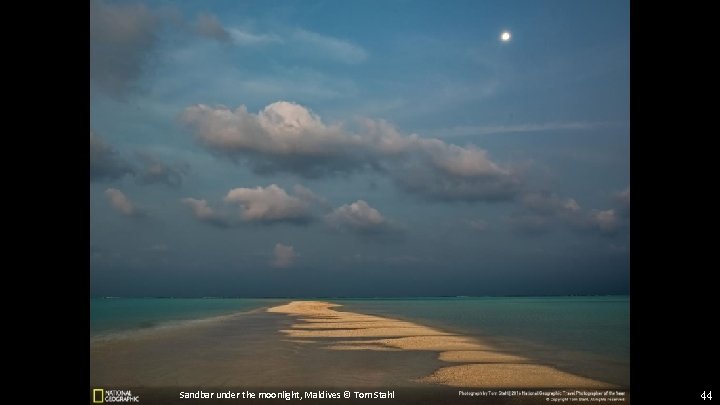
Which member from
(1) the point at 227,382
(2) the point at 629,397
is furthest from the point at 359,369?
(2) the point at 629,397

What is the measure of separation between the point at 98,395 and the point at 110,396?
103 mm

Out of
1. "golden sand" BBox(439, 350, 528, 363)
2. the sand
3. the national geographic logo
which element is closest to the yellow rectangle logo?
the national geographic logo

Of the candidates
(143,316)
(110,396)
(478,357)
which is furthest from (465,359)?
(143,316)

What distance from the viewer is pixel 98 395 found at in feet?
13.2

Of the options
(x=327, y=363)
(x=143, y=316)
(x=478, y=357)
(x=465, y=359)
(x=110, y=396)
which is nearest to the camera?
(x=110, y=396)

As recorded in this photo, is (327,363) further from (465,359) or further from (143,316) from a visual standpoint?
(143,316)

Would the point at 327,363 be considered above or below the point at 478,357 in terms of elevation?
above

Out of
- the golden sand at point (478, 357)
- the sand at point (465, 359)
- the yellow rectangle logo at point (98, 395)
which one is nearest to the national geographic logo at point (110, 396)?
the yellow rectangle logo at point (98, 395)

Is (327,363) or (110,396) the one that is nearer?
(110,396)

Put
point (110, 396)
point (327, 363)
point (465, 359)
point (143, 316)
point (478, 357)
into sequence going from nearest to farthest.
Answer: point (110, 396) < point (327, 363) < point (465, 359) < point (478, 357) < point (143, 316)
